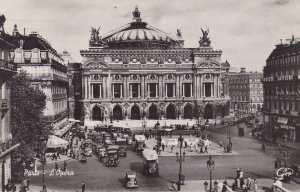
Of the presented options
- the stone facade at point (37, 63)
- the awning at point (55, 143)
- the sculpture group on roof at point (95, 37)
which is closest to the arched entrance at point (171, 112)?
the sculpture group on roof at point (95, 37)

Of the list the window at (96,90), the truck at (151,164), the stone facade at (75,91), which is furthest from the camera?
the stone facade at (75,91)

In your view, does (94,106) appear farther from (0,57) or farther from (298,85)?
(0,57)

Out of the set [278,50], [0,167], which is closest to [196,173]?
[0,167]

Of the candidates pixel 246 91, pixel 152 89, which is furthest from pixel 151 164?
pixel 246 91

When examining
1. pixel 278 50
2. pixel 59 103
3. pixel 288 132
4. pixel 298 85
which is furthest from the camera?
pixel 59 103

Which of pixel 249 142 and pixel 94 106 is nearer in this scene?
pixel 249 142

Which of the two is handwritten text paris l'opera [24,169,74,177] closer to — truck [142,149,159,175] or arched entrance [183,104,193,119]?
truck [142,149,159,175]

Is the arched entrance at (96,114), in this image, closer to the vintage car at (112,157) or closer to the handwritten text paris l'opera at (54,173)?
the vintage car at (112,157)
